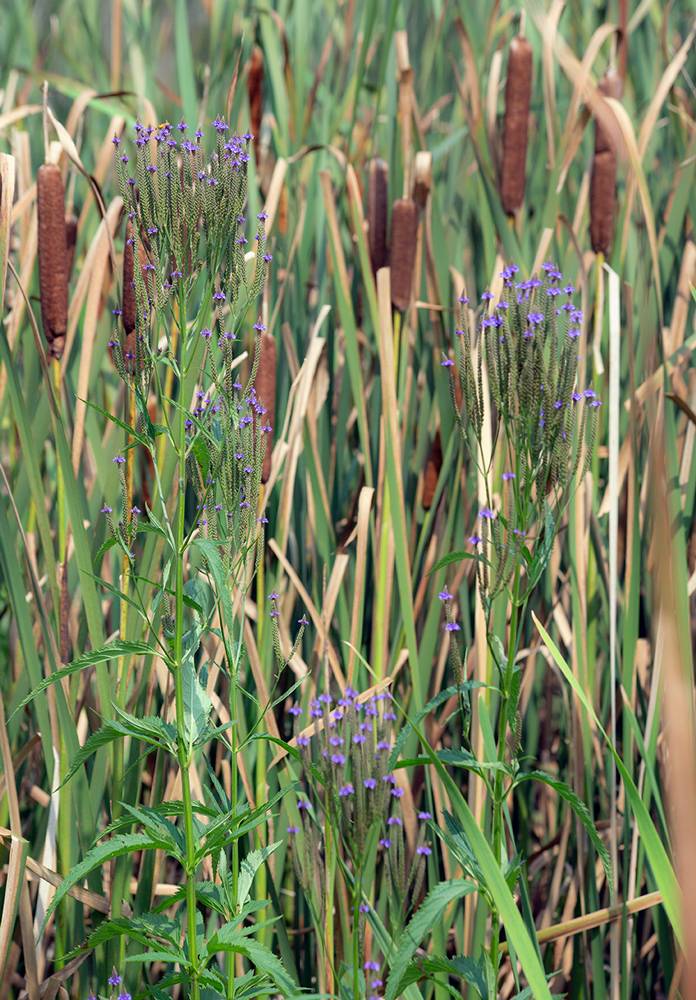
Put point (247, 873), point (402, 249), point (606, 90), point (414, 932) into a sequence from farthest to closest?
1. point (606, 90)
2. point (402, 249)
3. point (247, 873)
4. point (414, 932)

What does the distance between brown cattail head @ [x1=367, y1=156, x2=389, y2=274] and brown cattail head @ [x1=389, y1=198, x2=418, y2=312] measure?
5cm

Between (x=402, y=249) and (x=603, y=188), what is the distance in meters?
0.42

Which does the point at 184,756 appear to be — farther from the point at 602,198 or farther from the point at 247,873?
the point at 602,198

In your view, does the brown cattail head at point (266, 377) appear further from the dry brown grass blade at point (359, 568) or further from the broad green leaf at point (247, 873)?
the broad green leaf at point (247, 873)

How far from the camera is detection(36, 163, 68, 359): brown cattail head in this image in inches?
49.6

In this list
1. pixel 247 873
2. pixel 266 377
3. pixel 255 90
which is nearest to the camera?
pixel 247 873

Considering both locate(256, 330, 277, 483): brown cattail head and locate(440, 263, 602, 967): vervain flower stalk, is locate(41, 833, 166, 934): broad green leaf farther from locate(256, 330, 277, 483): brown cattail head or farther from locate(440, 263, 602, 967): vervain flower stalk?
locate(256, 330, 277, 483): brown cattail head

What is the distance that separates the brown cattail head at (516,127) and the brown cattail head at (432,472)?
51 centimetres

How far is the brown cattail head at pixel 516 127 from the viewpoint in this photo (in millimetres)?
1630

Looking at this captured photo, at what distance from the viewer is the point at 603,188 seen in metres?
1.62

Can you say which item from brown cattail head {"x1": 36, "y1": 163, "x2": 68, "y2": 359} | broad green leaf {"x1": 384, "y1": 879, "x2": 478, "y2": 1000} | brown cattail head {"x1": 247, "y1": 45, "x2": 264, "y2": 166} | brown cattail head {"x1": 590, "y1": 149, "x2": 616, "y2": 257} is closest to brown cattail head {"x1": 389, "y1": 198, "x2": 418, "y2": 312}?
brown cattail head {"x1": 590, "y1": 149, "x2": 616, "y2": 257}

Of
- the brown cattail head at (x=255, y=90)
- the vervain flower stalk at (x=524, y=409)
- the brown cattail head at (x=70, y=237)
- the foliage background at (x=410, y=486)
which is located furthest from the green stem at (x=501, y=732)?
the brown cattail head at (x=255, y=90)

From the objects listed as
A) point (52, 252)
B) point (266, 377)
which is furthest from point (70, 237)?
point (266, 377)

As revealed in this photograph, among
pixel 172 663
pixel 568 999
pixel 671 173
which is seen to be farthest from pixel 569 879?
pixel 671 173
